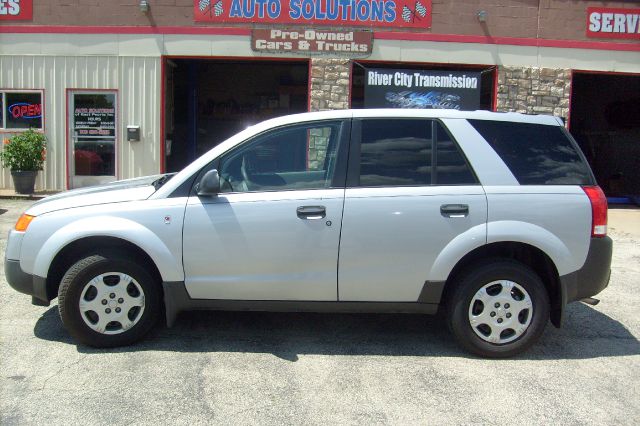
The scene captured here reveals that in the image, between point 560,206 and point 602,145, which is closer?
point 560,206

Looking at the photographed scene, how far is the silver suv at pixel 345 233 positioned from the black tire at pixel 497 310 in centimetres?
1

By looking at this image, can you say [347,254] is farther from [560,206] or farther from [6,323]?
[6,323]

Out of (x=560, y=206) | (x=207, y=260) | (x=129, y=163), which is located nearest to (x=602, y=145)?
(x=129, y=163)

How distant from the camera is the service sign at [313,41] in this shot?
13.1 metres

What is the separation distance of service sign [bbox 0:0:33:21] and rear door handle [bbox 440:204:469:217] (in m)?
12.2

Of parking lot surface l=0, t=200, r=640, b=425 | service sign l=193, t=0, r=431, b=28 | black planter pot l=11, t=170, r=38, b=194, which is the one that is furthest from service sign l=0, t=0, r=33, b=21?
parking lot surface l=0, t=200, r=640, b=425

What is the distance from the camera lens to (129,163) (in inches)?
533

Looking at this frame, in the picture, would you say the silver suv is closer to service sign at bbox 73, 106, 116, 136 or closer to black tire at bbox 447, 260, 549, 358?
black tire at bbox 447, 260, 549, 358

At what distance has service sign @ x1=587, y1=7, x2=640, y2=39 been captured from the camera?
525 inches

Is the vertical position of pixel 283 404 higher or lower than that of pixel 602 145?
lower

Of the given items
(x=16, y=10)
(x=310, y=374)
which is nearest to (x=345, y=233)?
(x=310, y=374)

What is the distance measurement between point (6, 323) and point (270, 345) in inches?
90.5

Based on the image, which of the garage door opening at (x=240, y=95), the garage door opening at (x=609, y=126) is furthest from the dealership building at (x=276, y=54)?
the garage door opening at (x=609, y=126)

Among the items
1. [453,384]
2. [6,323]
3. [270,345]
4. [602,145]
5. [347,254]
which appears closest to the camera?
[453,384]
